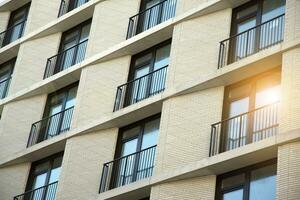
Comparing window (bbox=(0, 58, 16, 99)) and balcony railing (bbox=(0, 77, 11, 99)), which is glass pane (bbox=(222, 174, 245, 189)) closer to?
balcony railing (bbox=(0, 77, 11, 99))

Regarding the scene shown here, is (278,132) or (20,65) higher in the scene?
(20,65)

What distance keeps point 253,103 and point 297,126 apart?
2.79 m

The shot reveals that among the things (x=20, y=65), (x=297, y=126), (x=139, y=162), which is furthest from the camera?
(x=20, y=65)

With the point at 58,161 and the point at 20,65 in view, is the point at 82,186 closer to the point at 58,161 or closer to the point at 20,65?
the point at 58,161

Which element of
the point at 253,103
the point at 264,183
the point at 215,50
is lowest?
the point at 264,183

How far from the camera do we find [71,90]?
36.6 metres

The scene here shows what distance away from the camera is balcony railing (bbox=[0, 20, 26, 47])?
135 ft

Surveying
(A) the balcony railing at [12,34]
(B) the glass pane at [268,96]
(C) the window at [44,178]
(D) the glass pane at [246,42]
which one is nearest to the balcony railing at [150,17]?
(D) the glass pane at [246,42]

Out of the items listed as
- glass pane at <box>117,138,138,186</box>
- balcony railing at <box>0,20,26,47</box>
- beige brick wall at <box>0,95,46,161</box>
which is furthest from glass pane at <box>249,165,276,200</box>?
balcony railing at <box>0,20,26,47</box>

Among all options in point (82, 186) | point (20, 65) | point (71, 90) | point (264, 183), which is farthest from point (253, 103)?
point (20, 65)

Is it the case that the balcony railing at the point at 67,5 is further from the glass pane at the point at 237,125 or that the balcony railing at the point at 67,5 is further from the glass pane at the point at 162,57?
the glass pane at the point at 237,125

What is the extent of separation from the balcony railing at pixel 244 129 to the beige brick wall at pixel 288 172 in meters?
1.37

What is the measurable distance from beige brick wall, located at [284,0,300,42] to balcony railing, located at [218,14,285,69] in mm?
583

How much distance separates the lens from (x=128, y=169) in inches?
1247
